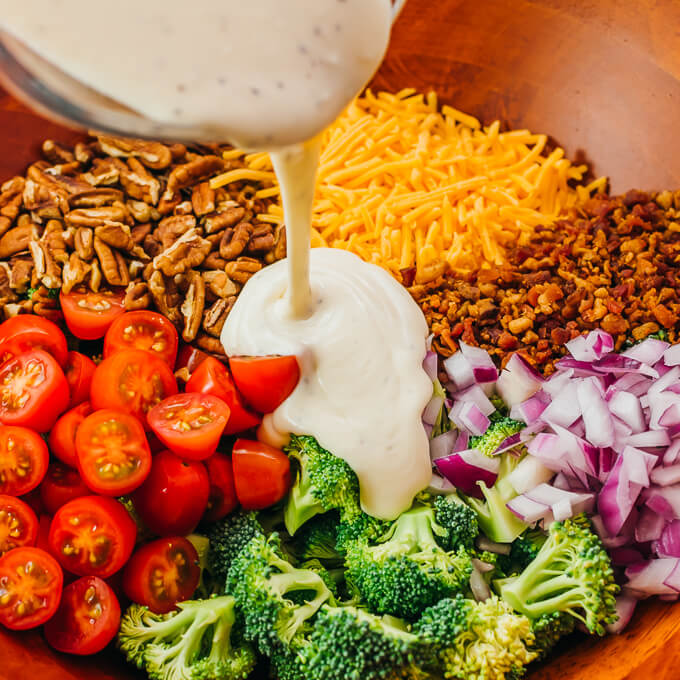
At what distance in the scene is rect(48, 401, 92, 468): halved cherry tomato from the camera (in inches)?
89.0

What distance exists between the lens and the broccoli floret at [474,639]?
193 centimetres

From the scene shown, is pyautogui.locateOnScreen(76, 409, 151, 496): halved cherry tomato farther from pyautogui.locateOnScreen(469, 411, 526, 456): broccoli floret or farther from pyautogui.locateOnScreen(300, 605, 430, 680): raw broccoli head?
pyautogui.locateOnScreen(469, 411, 526, 456): broccoli floret

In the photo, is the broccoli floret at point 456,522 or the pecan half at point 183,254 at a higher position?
the pecan half at point 183,254

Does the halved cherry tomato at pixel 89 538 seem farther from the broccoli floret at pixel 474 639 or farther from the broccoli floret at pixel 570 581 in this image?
the broccoli floret at pixel 570 581

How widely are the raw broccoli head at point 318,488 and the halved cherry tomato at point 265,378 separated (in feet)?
0.56

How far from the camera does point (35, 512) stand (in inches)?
88.7

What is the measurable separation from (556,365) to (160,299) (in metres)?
1.40

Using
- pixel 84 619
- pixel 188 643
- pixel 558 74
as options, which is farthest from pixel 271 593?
pixel 558 74

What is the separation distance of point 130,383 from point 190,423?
0.83ft

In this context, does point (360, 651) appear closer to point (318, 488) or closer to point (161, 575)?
point (318, 488)

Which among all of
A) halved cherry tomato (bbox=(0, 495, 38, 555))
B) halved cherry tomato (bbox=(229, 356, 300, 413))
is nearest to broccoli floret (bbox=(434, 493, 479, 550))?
halved cherry tomato (bbox=(229, 356, 300, 413))

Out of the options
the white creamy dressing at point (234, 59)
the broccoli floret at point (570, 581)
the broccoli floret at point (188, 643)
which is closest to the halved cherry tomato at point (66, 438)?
the broccoli floret at point (188, 643)

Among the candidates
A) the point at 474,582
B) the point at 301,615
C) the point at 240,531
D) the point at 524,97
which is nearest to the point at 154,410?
the point at 240,531

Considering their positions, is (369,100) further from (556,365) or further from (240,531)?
(240,531)
